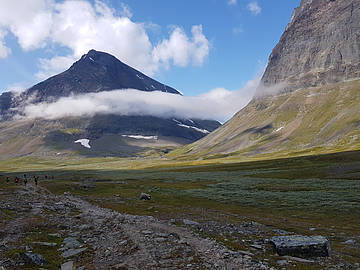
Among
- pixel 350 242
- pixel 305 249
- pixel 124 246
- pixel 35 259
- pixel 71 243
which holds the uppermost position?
pixel 35 259

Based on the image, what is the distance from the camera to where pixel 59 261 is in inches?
704

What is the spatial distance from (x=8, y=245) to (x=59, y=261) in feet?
18.1

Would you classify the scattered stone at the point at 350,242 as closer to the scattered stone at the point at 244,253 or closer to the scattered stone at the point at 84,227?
the scattered stone at the point at 244,253

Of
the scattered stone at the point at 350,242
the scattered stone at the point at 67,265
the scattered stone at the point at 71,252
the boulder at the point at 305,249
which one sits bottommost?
the scattered stone at the point at 350,242

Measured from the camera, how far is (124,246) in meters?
21.1

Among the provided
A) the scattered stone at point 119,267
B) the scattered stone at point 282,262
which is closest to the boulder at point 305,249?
the scattered stone at point 282,262

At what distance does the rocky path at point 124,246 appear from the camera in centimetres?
1678

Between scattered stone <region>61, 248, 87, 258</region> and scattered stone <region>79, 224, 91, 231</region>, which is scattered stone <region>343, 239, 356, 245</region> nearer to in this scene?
scattered stone <region>61, 248, 87, 258</region>

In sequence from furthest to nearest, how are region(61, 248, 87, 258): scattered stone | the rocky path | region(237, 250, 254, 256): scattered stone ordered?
1. region(61, 248, 87, 258): scattered stone
2. region(237, 250, 254, 256): scattered stone
3. the rocky path

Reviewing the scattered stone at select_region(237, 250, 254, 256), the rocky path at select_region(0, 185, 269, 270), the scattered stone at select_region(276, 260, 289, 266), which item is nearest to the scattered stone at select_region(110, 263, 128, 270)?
the rocky path at select_region(0, 185, 269, 270)

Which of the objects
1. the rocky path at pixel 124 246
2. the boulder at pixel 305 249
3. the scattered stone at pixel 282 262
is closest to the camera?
the scattered stone at pixel 282 262

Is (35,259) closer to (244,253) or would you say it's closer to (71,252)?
(71,252)

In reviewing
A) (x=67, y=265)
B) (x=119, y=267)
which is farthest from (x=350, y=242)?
(x=67, y=265)

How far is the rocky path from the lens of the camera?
1678cm
